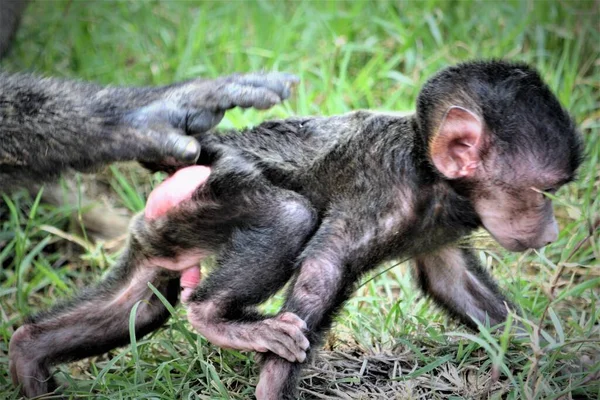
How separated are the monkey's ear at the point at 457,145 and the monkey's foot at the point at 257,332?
0.93 meters

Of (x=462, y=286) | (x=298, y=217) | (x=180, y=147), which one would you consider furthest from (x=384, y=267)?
(x=180, y=147)

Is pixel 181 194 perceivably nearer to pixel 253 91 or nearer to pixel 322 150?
pixel 253 91

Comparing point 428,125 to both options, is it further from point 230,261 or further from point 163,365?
point 163,365

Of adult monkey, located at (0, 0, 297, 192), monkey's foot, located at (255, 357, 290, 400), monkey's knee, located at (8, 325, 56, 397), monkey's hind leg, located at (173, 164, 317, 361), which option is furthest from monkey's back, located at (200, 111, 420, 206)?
monkey's knee, located at (8, 325, 56, 397)

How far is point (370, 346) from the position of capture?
445 centimetres

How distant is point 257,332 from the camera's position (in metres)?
3.81

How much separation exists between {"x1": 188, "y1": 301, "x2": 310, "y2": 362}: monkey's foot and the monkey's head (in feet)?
3.15

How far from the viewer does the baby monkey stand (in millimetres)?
3904

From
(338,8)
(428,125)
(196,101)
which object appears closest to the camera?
(196,101)

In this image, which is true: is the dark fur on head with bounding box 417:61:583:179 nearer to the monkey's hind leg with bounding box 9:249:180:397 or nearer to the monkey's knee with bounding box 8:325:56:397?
the monkey's hind leg with bounding box 9:249:180:397

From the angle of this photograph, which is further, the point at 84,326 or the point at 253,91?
the point at 84,326

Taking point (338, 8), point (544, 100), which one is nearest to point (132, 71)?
point (338, 8)

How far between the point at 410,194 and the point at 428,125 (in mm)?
316

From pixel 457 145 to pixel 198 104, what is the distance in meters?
1.12
